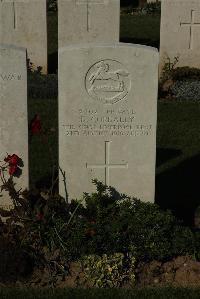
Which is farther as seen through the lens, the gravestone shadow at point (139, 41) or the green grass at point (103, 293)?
the gravestone shadow at point (139, 41)

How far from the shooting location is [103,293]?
20.9 ft

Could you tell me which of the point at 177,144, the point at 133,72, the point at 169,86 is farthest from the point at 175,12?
the point at 133,72

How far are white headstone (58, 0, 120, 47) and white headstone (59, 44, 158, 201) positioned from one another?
22.9 feet

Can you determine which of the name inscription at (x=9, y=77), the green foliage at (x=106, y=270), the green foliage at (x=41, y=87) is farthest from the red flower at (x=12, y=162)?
the green foliage at (x=41, y=87)

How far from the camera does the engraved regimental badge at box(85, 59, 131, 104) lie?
698cm

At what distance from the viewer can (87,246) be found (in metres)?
6.59

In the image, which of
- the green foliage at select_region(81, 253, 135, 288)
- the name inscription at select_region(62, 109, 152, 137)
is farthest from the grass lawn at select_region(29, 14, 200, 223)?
the green foliage at select_region(81, 253, 135, 288)

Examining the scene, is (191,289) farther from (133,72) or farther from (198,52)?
(198,52)

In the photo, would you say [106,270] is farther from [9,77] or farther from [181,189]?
[181,189]

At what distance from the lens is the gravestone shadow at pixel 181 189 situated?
800 centimetres

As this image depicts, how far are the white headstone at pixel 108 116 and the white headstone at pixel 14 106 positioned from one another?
0.37m

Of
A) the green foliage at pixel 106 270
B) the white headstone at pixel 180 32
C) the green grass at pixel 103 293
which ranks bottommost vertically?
the green grass at pixel 103 293

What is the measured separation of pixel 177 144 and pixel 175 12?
4.34 m

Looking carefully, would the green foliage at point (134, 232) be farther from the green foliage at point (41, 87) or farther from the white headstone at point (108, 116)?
the green foliage at point (41, 87)
